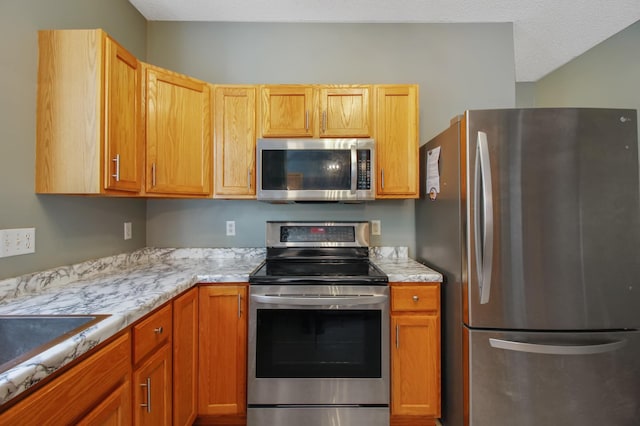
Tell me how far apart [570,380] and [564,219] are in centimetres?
77

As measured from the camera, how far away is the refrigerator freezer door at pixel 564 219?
139 centimetres

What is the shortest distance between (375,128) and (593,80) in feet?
7.42

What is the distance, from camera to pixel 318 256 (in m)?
2.10

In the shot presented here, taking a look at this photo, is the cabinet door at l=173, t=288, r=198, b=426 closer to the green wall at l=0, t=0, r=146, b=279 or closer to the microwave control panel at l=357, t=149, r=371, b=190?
the green wall at l=0, t=0, r=146, b=279

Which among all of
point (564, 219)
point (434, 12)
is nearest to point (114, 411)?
point (564, 219)

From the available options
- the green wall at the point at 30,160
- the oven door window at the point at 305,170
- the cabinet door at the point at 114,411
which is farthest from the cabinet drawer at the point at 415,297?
the green wall at the point at 30,160

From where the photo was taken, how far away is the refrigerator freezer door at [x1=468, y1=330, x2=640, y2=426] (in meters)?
1.39

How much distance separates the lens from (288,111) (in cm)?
196

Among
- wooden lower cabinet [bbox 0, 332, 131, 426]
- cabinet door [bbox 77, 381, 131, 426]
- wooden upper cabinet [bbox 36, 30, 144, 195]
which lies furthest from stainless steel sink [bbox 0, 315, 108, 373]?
wooden upper cabinet [bbox 36, 30, 144, 195]

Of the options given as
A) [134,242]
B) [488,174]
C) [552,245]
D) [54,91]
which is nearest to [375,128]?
[488,174]

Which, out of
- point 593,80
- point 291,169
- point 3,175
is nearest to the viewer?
point 3,175

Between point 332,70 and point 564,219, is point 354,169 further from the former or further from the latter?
point 564,219

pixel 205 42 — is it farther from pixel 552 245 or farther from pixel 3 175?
pixel 552 245

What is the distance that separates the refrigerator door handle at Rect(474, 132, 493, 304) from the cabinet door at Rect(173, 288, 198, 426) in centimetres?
149
